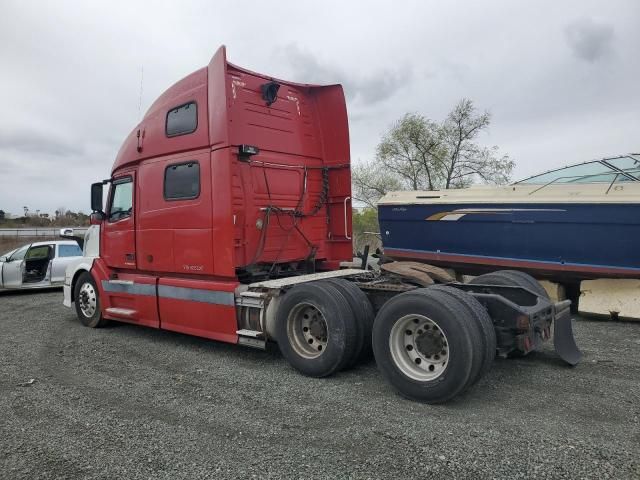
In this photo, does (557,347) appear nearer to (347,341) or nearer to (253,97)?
(347,341)

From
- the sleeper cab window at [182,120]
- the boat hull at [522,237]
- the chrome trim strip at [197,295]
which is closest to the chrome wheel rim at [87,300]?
the chrome trim strip at [197,295]

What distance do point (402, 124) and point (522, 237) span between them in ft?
45.8

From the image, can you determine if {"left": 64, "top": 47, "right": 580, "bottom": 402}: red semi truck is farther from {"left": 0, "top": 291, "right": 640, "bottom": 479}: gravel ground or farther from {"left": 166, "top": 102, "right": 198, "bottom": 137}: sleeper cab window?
{"left": 0, "top": 291, "right": 640, "bottom": 479}: gravel ground

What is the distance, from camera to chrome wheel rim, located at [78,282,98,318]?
7836 mm

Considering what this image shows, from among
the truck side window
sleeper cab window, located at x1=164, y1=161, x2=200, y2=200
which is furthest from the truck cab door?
sleeper cab window, located at x1=164, y1=161, x2=200, y2=200

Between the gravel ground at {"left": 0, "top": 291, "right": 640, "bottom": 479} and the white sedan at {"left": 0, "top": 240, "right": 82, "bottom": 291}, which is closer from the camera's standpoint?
the gravel ground at {"left": 0, "top": 291, "right": 640, "bottom": 479}

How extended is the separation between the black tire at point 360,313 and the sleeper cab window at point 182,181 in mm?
2236

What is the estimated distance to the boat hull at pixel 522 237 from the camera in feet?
25.6

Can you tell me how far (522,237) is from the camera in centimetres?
868

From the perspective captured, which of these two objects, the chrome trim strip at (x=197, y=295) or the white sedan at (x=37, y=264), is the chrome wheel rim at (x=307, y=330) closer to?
the chrome trim strip at (x=197, y=295)

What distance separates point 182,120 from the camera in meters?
6.26

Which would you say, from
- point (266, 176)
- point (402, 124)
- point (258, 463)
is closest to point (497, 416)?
point (258, 463)

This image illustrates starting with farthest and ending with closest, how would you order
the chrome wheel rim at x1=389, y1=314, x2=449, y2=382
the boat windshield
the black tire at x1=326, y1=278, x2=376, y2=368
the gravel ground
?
the boat windshield
the black tire at x1=326, y1=278, x2=376, y2=368
the chrome wheel rim at x1=389, y1=314, x2=449, y2=382
the gravel ground

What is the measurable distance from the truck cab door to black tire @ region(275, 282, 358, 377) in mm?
2984
